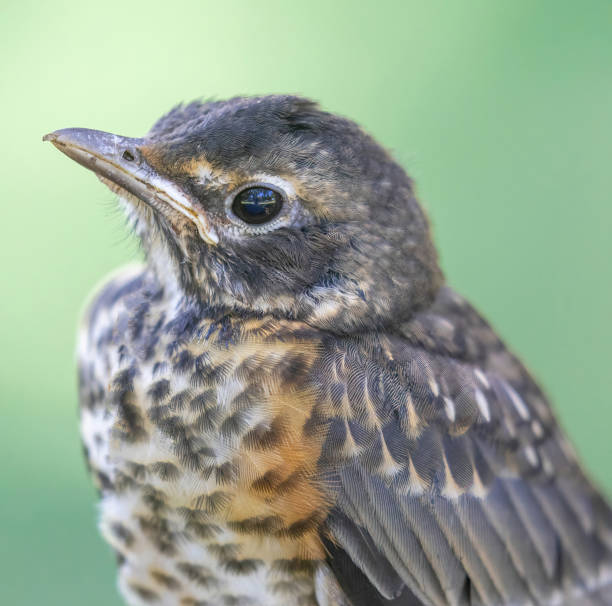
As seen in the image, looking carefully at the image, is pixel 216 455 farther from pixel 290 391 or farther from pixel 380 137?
pixel 380 137

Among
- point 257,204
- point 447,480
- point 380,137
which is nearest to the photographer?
point 257,204

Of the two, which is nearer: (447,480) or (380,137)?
(447,480)

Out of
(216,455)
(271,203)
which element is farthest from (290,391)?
(271,203)

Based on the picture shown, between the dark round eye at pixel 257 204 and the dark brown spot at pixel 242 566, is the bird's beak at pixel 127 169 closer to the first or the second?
the dark round eye at pixel 257 204

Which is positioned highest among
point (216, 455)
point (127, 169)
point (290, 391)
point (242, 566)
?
point (127, 169)

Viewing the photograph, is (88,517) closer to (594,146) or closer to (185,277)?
(185,277)


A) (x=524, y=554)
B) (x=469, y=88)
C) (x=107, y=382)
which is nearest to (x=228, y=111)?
(x=107, y=382)

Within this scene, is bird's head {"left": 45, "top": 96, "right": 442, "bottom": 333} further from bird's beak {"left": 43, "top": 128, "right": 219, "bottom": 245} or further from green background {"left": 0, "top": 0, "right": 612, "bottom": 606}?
green background {"left": 0, "top": 0, "right": 612, "bottom": 606}

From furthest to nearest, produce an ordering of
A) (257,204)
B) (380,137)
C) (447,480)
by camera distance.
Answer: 1. (380,137)
2. (447,480)
3. (257,204)

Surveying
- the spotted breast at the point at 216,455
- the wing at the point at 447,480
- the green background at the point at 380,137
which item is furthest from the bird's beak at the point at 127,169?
the green background at the point at 380,137
